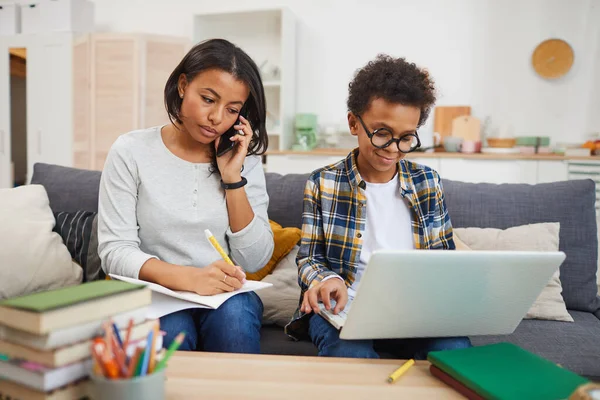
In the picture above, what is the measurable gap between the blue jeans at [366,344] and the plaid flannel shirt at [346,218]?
13 cm

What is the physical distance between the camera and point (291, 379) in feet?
3.04

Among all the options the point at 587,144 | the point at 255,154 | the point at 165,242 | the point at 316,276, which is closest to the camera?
the point at 316,276

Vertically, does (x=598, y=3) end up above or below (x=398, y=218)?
above

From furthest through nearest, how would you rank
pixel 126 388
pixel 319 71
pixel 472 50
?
1. pixel 319 71
2. pixel 472 50
3. pixel 126 388

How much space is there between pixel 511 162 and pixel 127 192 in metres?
2.93

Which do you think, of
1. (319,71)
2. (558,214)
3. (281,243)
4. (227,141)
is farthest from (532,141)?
(227,141)

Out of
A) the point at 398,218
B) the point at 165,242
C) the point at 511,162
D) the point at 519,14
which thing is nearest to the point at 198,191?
the point at 165,242

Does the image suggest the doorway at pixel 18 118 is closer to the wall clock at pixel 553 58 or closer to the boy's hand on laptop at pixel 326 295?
the wall clock at pixel 553 58

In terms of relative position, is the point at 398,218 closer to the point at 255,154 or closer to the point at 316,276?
the point at 316,276

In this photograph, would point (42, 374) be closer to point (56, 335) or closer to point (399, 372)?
point (56, 335)

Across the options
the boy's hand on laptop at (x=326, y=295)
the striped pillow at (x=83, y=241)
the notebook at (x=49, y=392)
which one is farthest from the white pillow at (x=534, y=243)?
the notebook at (x=49, y=392)

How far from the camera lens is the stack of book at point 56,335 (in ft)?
2.25

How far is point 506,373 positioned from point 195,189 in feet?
2.90

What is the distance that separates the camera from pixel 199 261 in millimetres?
1419
